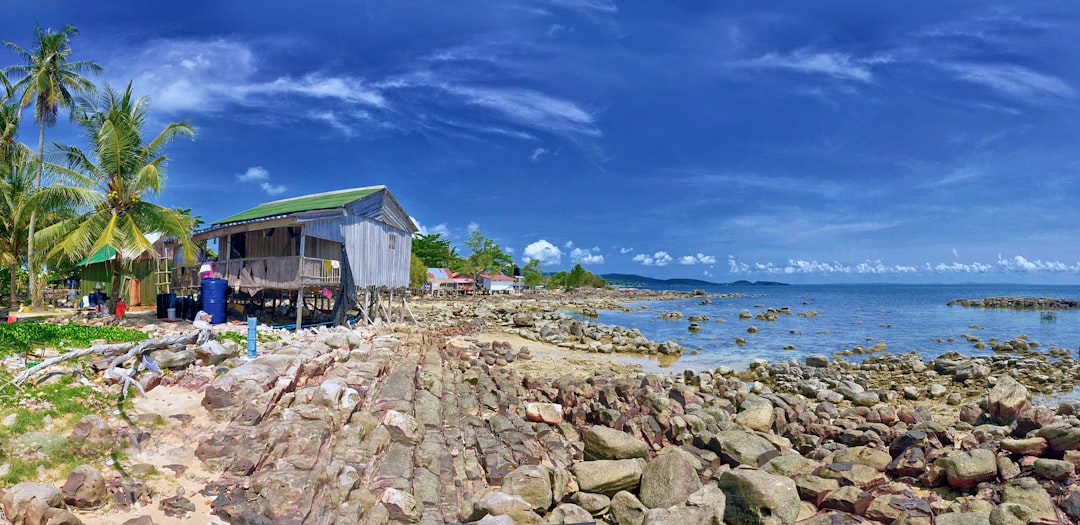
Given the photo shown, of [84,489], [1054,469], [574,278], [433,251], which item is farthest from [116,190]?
[574,278]

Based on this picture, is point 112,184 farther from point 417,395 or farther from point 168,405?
point 417,395

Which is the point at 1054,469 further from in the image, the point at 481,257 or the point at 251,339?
the point at 481,257

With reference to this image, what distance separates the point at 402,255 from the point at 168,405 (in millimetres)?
17564

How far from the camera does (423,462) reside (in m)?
8.05

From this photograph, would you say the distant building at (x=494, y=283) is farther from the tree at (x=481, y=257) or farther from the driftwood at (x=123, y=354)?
the driftwood at (x=123, y=354)

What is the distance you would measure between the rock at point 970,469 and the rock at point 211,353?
13404mm

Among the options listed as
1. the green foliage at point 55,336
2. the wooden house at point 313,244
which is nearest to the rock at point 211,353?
the green foliage at point 55,336

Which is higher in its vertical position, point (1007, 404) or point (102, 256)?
point (102, 256)

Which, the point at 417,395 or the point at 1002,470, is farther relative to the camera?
the point at 417,395

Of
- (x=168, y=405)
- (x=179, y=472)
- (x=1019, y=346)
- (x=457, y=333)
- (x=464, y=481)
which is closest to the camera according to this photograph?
(x=179, y=472)

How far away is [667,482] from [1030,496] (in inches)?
173

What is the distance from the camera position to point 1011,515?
6137 millimetres

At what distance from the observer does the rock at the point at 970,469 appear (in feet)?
24.3

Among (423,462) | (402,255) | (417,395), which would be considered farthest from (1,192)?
(423,462)
